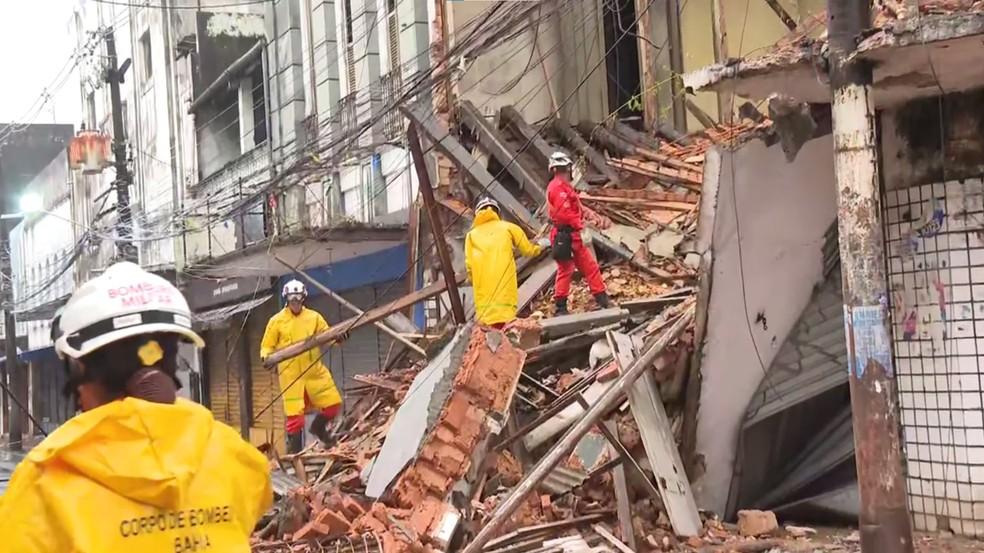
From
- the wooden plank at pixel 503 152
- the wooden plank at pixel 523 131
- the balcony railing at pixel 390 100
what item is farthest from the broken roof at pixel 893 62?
the balcony railing at pixel 390 100

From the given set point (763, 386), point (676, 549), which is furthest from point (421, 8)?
point (676, 549)

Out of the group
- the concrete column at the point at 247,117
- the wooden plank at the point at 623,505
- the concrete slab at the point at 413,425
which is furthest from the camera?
the concrete column at the point at 247,117

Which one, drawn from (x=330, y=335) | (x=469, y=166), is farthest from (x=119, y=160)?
(x=330, y=335)

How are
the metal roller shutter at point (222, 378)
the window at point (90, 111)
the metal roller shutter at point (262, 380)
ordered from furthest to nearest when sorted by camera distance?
1. the window at point (90, 111)
2. the metal roller shutter at point (222, 378)
3. the metal roller shutter at point (262, 380)

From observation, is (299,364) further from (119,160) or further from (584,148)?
(119,160)

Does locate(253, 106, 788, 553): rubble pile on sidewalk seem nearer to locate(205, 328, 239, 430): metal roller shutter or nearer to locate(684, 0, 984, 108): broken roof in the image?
locate(684, 0, 984, 108): broken roof

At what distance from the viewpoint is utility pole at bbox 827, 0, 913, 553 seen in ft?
15.7

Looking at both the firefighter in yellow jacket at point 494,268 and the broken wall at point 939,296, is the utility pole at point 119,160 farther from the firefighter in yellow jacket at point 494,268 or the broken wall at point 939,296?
the broken wall at point 939,296

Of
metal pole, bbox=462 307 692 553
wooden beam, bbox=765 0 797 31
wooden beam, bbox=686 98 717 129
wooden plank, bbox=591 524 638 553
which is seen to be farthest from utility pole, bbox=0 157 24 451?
metal pole, bbox=462 307 692 553

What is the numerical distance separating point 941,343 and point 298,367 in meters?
5.64

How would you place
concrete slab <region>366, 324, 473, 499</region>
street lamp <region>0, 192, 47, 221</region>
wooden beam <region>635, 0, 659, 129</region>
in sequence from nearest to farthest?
concrete slab <region>366, 324, 473, 499</region> → wooden beam <region>635, 0, 659, 129</region> → street lamp <region>0, 192, 47, 221</region>

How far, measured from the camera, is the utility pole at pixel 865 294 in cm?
479

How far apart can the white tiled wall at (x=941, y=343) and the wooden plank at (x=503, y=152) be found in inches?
231

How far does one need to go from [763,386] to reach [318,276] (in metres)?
9.76
